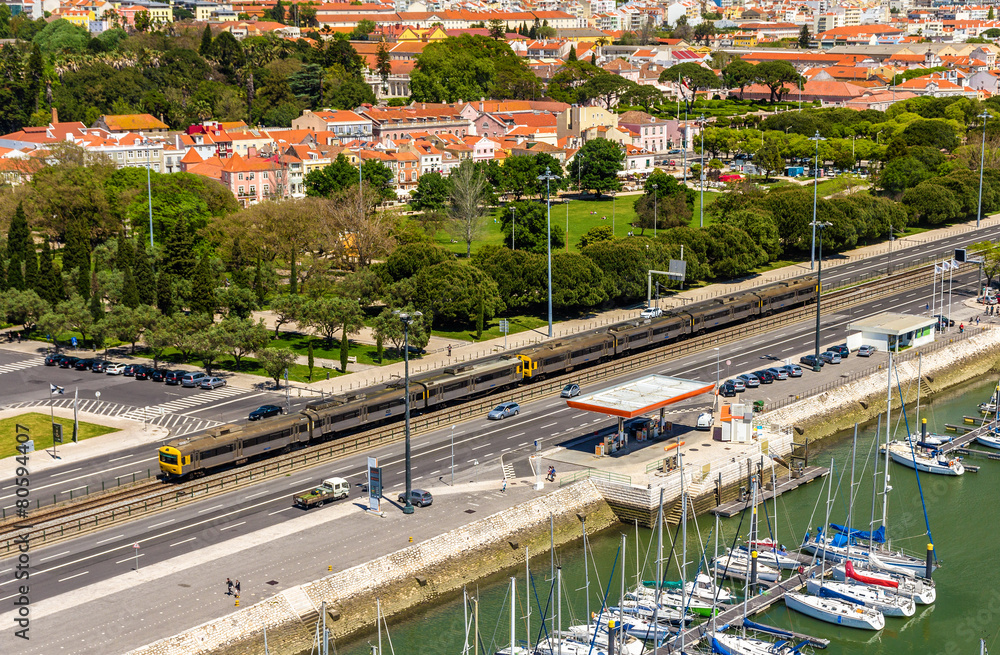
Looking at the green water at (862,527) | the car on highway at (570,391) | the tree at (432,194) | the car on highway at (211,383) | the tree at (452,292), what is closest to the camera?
the green water at (862,527)

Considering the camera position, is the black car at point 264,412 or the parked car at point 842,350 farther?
the parked car at point 842,350

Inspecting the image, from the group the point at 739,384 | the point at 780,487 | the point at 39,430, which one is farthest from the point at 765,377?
the point at 39,430

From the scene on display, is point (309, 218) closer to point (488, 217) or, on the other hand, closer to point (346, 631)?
point (488, 217)

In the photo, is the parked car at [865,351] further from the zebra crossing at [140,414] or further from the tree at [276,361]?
the zebra crossing at [140,414]

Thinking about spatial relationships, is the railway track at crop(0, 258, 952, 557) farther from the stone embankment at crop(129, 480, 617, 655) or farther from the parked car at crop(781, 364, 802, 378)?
the stone embankment at crop(129, 480, 617, 655)

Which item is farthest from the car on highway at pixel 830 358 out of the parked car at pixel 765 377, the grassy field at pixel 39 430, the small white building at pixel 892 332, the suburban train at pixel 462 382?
the grassy field at pixel 39 430

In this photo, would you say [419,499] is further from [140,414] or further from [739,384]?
[739,384]

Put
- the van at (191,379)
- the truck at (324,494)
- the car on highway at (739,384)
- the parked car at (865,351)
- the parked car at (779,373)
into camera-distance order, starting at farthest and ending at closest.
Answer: the parked car at (865,351), the van at (191,379), the parked car at (779,373), the car on highway at (739,384), the truck at (324,494)
